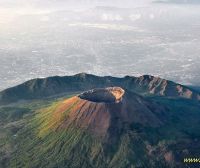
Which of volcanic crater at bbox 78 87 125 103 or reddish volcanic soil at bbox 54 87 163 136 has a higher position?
volcanic crater at bbox 78 87 125 103

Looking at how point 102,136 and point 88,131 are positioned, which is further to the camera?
point 88,131

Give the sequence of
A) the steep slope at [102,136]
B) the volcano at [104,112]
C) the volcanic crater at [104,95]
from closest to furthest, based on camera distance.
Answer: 1. the steep slope at [102,136]
2. the volcano at [104,112]
3. the volcanic crater at [104,95]

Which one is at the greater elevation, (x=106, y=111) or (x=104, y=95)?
(x=104, y=95)

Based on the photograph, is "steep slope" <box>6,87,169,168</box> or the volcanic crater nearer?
"steep slope" <box>6,87,169,168</box>

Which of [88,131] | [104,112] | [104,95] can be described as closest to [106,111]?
[104,112]

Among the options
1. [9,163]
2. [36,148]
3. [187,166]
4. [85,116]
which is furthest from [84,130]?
[187,166]

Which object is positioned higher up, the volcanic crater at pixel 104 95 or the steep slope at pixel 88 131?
the volcanic crater at pixel 104 95

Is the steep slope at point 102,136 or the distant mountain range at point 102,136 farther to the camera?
the steep slope at point 102,136

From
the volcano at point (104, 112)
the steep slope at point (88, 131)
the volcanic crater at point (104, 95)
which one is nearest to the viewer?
the steep slope at point (88, 131)

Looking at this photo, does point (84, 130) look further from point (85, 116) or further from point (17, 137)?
point (17, 137)

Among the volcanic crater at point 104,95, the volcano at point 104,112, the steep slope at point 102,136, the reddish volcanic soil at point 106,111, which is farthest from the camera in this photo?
the volcanic crater at point 104,95

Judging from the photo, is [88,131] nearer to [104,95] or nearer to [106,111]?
[106,111]
